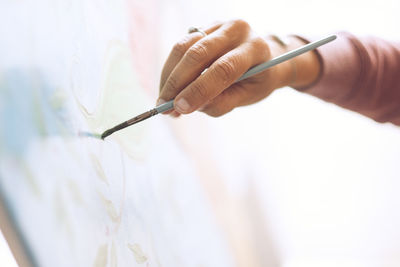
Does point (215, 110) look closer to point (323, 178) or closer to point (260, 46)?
point (260, 46)

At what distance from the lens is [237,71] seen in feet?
1.64

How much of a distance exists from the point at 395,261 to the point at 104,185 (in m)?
0.83

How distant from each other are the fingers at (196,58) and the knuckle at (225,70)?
0.07ft

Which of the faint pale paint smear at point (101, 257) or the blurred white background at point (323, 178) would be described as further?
the blurred white background at point (323, 178)

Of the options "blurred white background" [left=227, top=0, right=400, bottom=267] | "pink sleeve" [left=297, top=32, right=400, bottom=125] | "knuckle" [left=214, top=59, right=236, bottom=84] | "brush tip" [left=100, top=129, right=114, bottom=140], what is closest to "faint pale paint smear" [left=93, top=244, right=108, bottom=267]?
"brush tip" [left=100, top=129, right=114, bottom=140]

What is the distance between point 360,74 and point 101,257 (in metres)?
0.51

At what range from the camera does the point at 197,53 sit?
49 cm

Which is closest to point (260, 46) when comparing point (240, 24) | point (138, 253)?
point (240, 24)

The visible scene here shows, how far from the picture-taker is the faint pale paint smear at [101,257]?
41cm

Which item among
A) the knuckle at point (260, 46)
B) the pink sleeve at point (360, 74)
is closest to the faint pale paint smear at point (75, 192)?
the knuckle at point (260, 46)

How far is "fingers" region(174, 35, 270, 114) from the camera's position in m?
0.47

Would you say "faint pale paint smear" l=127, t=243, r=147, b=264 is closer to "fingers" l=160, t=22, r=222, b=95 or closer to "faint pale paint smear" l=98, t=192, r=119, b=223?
"faint pale paint smear" l=98, t=192, r=119, b=223

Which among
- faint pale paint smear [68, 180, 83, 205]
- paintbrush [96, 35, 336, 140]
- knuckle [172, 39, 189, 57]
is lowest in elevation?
faint pale paint smear [68, 180, 83, 205]

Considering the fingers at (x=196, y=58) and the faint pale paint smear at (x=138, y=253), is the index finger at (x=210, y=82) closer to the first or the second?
the fingers at (x=196, y=58)
